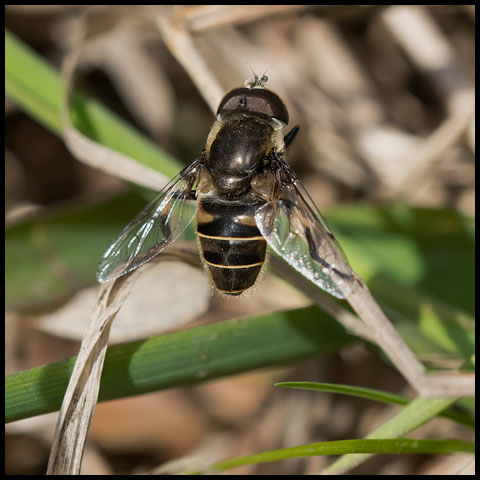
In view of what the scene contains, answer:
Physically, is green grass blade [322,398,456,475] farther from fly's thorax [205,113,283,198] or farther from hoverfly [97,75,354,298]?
fly's thorax [205,113,283,198]

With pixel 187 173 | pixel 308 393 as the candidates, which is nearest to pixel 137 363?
pixel 187 173

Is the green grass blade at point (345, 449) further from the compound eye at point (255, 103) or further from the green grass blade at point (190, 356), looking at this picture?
the compound eye at point (255, 103)

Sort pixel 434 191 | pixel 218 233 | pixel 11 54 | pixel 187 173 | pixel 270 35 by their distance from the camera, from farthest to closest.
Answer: pixel 270 35, pixel 434 191, pixel 11 54, pixel 187 173, pixel 218 233

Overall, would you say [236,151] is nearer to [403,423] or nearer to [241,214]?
[241,214]

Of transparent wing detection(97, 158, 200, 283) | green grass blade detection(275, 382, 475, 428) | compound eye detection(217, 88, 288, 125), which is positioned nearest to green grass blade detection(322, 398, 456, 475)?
green grass blade detection(275, 382, 475, 428)

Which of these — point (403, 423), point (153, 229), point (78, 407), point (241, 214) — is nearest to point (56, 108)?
point (153, 229)

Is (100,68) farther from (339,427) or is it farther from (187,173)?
(339,427)

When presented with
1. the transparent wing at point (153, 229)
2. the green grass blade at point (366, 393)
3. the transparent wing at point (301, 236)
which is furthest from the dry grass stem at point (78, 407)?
the transparent wing at point (301, 236)
